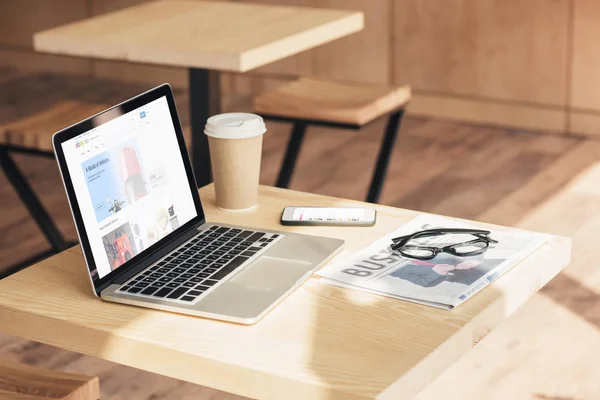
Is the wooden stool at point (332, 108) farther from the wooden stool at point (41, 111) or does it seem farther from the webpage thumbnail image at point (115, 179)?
the webpage thumbnail image at point (115, 179)

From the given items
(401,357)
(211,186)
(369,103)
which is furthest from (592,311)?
(401,357)

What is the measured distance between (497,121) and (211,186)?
300 cm

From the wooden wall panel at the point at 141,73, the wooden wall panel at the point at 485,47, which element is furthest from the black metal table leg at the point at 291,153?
the wooden wall panel at the point at 141,73

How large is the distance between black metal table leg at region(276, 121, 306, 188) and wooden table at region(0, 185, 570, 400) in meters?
1.83

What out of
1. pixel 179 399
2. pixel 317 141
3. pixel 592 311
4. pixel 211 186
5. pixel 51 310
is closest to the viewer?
pixel 51 310

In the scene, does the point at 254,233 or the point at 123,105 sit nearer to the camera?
the point at 123,105

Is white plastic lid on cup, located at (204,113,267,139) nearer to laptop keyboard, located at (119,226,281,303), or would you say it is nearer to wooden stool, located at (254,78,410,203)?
laptop keyboard, located at (119,226,281,303)

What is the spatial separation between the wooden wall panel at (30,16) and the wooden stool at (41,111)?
23cm

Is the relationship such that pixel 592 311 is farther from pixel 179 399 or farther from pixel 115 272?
pixel 115 272

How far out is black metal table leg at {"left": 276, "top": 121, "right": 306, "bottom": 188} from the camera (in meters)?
3.28

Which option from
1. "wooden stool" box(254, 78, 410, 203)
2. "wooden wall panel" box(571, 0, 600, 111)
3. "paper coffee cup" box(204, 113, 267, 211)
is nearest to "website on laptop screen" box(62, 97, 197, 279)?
"paper coffee cup" box(204, 113, 267, 211)

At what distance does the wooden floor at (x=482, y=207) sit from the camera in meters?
2.48

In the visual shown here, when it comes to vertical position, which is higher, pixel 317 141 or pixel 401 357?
pixel 401 357

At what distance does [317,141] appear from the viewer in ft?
15.0
